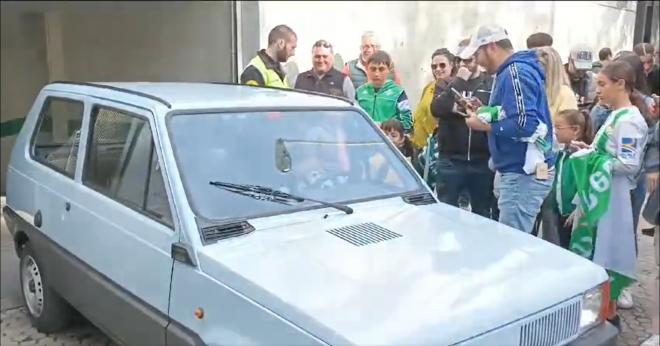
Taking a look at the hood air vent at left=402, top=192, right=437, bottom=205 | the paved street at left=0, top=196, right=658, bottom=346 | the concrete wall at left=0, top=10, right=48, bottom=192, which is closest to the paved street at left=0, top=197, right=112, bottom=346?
the paved street at left=0, top=196, right=658, bottom=346

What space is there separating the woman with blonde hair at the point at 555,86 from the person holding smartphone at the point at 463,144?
38 centimetres

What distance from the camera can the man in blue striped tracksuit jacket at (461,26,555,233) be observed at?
148 inches

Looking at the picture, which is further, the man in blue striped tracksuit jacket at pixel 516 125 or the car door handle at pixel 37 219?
the car door handle at pixel 37 219

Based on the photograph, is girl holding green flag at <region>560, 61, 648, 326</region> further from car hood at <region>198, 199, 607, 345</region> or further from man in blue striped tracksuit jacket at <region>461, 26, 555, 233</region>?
car hood at <region>198, 199, 607, 345</region>

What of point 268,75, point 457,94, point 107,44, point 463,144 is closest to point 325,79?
point 268,75

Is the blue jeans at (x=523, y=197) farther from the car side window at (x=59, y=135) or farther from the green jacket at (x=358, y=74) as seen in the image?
the car side window at (x=59, y=135)

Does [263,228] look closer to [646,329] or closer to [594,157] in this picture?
[594,157]

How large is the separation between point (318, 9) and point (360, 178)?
18.6 feet

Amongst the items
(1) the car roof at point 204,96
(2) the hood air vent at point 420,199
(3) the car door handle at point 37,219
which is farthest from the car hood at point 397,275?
(3) the car door handle at point 37,219

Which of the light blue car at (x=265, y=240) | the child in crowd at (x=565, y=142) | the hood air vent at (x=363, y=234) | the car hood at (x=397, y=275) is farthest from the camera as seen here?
the child in crowd at (x=565, y=142)

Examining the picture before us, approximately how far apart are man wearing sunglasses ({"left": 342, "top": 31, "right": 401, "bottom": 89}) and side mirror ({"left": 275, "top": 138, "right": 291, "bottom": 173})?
224cm

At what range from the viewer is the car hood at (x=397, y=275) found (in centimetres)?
212

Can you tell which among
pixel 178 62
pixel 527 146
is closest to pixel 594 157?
pixel 527 146

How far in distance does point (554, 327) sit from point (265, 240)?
1172mm
